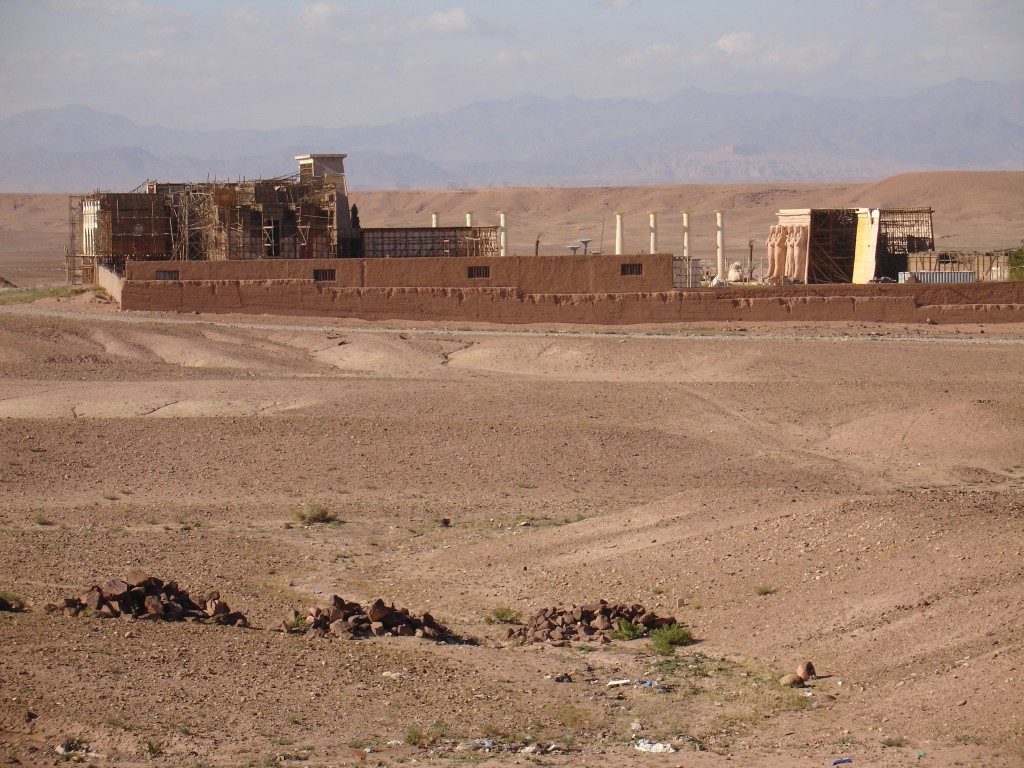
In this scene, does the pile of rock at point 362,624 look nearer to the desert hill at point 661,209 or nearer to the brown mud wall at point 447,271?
the brown mud wall at point 447,271

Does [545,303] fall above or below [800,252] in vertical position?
below

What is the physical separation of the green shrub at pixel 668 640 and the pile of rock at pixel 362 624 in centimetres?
186

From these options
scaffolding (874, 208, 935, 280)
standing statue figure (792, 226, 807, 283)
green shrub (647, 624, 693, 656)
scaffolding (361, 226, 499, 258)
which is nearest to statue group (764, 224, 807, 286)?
standing statue figure (792, 226, 807, 283)

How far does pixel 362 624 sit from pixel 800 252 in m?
34.9

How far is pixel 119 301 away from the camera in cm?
3969

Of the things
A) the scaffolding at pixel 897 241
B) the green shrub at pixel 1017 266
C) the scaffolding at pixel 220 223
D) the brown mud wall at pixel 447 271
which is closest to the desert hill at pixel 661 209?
the scaffolding at pixel 897 241

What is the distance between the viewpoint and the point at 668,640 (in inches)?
502

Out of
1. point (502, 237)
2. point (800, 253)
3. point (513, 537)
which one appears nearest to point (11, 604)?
point (513, 537)

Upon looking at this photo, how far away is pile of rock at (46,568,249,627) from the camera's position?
41.7 feet

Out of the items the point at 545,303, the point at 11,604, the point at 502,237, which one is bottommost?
the point at 11,604

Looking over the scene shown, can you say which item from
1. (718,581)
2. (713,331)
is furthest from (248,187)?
(718,581)

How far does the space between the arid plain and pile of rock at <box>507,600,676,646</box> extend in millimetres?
252

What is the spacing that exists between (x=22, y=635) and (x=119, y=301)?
29.3 metres

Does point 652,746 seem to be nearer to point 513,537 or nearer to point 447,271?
point 513,537
